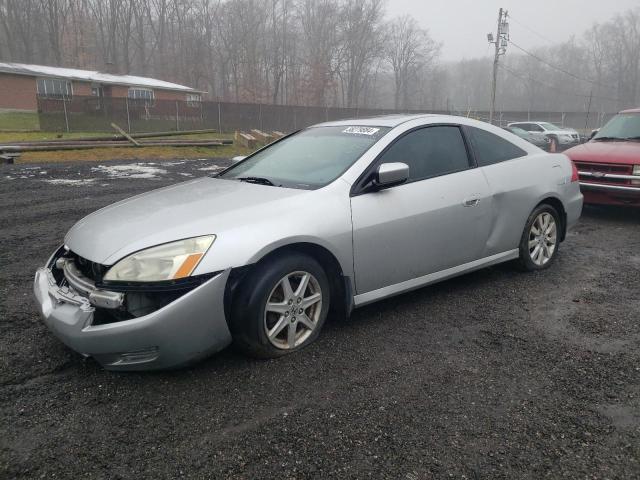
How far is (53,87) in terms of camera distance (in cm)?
3425

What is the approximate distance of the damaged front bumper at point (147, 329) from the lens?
2658mm

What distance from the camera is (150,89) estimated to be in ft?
124

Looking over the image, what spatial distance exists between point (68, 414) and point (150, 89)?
128 feet

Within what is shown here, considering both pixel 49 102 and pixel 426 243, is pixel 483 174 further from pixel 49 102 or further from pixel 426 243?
pixel 49 102

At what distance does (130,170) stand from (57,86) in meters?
26.9

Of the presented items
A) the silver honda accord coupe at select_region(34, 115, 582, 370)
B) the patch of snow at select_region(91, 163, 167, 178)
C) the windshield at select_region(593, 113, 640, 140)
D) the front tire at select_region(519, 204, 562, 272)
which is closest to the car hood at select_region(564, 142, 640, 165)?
the windshield at select_region(593, 113, 640, 140)

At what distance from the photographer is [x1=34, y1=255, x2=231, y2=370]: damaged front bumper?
2.66 meters

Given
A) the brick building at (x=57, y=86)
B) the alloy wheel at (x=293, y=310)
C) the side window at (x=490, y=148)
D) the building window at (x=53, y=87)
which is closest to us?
the alloy wheel at (x=293, y=310)

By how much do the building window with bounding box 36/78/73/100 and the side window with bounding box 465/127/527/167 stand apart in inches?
1389

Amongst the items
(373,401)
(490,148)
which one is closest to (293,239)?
(373,401)

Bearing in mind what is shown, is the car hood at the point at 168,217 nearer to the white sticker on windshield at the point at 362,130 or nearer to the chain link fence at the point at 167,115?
the white sticker on windshield at the point at 362,130

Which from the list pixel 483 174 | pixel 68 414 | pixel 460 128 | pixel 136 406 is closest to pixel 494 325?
pixel 483 174

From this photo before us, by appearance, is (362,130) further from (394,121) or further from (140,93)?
(140,93)

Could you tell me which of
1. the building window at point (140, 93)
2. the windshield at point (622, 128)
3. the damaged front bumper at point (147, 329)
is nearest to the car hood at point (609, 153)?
the windshield at point (622, 128)
